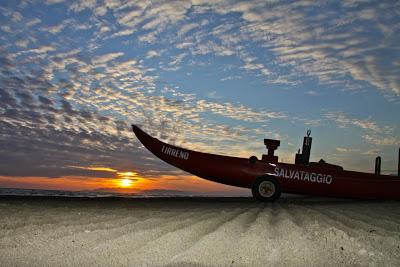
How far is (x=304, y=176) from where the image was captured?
8.44 meters

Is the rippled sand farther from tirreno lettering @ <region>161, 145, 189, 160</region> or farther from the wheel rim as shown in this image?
tirreno lettering @ <region>161, 145, 189, 160</region>

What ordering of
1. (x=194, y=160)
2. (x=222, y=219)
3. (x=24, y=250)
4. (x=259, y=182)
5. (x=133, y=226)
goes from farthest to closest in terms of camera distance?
(x=194, y=160) < (x=259, y=182) < (x=222, y=219) < (x=133, y=226) < (x=24, y=250)

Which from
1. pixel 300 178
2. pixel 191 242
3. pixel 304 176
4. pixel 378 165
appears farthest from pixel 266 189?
pixel 191 242

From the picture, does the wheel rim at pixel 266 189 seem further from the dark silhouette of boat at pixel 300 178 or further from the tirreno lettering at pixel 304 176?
the tirreno lettering at pixel 304 176

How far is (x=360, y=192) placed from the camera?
8.44 metres

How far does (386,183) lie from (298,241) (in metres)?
7.14

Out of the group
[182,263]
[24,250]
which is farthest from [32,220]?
[182,263]

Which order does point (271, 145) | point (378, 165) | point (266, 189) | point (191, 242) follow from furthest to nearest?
point (378, 165) < point (271, 145) < point (266, 189) < point (191, 242)

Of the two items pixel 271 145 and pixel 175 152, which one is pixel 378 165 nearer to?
pixel 271 145

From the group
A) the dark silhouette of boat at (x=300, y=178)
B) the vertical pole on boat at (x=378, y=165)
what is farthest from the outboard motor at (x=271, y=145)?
the vertical pole on boat at (x=378, y=165)

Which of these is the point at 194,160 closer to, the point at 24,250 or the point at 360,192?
the point at 360,192

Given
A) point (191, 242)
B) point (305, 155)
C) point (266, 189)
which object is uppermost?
point (305, 155)

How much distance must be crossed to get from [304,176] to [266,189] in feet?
3.63

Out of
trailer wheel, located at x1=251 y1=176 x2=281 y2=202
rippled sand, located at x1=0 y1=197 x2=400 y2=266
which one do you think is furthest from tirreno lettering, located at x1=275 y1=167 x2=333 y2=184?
rippled sand, located at x1=0 y1=197 x2=400 y2=266
